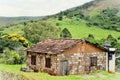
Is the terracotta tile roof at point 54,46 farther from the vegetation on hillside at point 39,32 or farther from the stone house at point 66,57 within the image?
the vegetation on hillside at point 39,32

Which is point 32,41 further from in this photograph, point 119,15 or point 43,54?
point 119,15

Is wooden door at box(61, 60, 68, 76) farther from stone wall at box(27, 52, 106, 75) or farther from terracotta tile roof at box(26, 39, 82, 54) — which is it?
terracotta tile roof at box(26, 39, 82, 54)

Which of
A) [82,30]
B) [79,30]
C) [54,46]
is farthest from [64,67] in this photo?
[82,30]

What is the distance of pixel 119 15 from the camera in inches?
5281

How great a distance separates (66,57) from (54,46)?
90.4 inches

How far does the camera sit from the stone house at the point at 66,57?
34.9 meters

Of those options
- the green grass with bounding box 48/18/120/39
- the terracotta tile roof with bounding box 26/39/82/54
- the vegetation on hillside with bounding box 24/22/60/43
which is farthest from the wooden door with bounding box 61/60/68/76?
the green grass with bounding box 48/18/120/39

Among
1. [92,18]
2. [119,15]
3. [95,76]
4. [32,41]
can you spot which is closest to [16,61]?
[95,76]

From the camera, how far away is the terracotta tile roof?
116 feet

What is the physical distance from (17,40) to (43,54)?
90.1 feet

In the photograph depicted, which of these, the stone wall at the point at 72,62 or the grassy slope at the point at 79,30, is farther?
the grassy slope at the point at 79,30

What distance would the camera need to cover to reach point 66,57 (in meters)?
35.1

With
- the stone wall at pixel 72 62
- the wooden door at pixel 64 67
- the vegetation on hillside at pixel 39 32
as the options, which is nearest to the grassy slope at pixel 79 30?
the vegetation on hillside at pixel 39 32

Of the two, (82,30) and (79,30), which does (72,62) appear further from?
(82,30)
